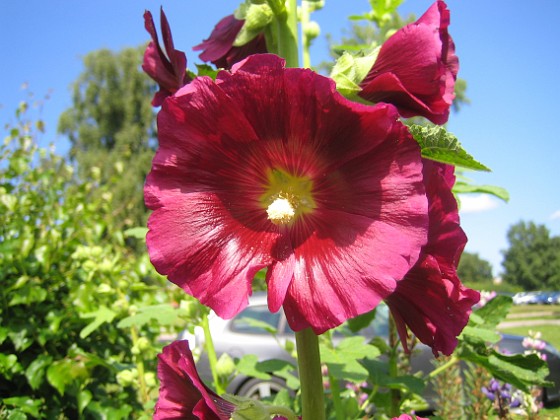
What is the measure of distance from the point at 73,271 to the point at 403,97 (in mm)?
2178

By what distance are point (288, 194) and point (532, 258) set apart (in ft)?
191

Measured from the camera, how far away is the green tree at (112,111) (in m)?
17.3

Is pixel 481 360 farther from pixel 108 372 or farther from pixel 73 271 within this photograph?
pixel 73 271

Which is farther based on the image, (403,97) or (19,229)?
(19,229)

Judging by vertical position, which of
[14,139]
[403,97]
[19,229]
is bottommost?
[403,97]

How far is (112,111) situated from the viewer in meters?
18.0

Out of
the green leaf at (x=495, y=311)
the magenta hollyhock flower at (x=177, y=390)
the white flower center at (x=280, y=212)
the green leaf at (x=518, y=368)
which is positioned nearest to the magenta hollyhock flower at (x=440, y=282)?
the white flower center at (x=280, y=212)

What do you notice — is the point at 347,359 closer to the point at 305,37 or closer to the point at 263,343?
the point at 305,37

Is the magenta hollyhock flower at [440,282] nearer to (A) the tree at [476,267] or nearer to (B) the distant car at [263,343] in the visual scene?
(B) the distant car at [263,343]

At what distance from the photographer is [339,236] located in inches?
23.4

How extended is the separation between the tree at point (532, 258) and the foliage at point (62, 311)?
51459 millimetres

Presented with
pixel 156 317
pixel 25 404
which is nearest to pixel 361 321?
pixel 156 317

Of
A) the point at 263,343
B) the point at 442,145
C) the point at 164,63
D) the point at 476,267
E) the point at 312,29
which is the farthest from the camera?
the point at 476,267

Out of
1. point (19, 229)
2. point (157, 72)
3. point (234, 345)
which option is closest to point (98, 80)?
point (234, 345)
